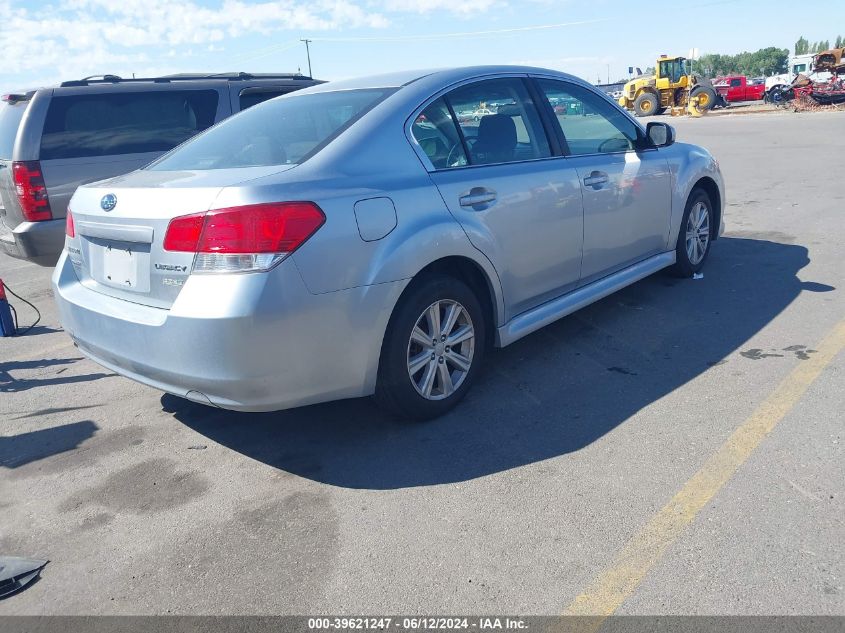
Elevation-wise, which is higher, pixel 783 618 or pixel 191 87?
pixel 191 87

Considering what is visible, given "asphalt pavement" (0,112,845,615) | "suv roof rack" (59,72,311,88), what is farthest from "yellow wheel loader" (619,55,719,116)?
"asphalt pavement" (0,112,845,615)

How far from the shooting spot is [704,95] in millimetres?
36969

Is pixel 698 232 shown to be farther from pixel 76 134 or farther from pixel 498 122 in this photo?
pixel 76 134

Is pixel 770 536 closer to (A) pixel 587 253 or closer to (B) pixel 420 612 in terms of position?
(B) pixel 420 612

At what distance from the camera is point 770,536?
262 centimetres

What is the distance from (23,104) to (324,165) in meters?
4.48

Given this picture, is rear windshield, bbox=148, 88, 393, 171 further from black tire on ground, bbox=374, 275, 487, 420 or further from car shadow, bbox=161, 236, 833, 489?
car shadow, bbox=161, 236, 833, 489

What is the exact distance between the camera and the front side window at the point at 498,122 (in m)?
3.93

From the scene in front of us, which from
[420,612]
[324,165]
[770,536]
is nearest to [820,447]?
[770,536]

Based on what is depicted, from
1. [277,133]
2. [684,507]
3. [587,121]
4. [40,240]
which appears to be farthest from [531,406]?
[40,240]

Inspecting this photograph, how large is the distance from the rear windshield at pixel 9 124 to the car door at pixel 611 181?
450cm

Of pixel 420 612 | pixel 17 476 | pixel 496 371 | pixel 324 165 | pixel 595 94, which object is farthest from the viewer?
pixel 595 94

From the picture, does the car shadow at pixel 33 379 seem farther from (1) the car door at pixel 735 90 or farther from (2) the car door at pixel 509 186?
(1) the car door at pixel 735 90

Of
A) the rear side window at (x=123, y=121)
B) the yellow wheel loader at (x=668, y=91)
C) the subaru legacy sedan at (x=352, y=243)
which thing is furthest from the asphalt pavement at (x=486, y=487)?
the yellow wheel loader at (x=668, y=91)
